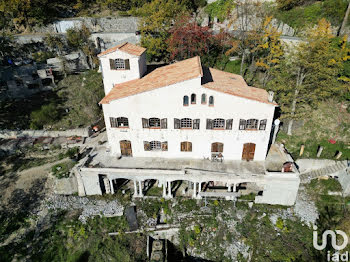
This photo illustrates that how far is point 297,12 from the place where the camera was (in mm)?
47000

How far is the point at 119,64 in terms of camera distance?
1160 inches

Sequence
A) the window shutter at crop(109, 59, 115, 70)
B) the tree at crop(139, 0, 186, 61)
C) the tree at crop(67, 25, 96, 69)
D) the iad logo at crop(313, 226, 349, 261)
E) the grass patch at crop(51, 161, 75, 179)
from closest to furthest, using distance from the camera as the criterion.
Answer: the iad logo at crop(313, 226, 349, 261) < the window shutter at crop(109, 59, 115, 70) < the grass patch at crop(51, 161, 75, 179) < the tree at crop(139, 0, 186, 61) < the tree at crop(67, 25, 96, 69)

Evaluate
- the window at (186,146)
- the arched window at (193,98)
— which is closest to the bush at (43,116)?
the window at (186,146)

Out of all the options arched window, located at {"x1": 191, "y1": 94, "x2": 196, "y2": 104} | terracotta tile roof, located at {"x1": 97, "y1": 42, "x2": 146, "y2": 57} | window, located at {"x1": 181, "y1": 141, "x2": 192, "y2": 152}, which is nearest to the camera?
arched window, located at {"x1": 191, "y1": 94, "x2": 196, "y2": 104}

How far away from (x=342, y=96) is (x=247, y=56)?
17.5 meters

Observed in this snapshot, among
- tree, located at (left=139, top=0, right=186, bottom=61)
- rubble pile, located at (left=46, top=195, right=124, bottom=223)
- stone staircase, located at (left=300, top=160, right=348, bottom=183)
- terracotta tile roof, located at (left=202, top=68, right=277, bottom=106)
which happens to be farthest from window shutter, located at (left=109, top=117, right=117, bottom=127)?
stone staircase, located at (left=300, top=160, right=348, bottom=183)

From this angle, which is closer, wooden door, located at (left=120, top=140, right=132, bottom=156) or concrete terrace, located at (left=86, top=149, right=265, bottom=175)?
concrete terrace, located at (left=86, top=149, right=265, bottom=175)

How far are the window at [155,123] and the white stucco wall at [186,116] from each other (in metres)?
0.41

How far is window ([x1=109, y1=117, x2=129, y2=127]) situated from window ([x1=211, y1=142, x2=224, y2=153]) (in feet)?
34.7

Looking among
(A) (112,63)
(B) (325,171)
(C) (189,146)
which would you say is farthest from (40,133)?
(B) (325,171)

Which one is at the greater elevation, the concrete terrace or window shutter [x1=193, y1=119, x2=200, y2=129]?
window shutter [x1=193, y1=119, x2=200, y2=129]

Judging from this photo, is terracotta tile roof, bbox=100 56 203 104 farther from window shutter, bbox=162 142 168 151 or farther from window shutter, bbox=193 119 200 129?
window shutter, bbox=162 142 168 151

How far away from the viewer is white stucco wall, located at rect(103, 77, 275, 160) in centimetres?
2539

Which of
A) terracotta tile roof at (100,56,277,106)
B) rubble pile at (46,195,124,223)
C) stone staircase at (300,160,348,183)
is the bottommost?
rubble pile at (46,195,124,223)
